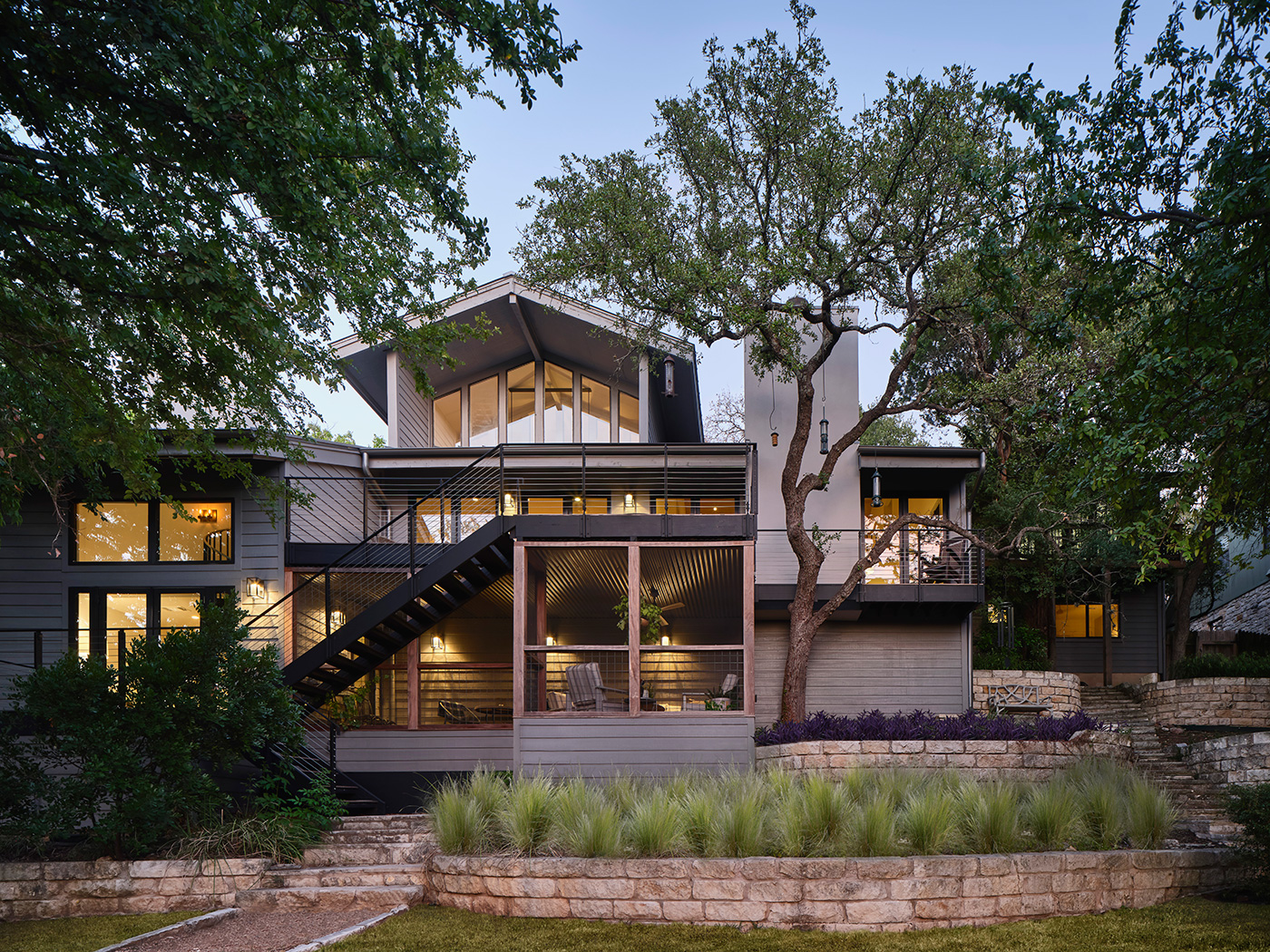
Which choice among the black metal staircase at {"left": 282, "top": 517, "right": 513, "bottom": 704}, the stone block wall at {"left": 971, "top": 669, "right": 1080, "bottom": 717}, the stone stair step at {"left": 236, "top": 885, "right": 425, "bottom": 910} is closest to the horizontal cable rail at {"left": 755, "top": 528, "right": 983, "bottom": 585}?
the stone block wall at {"left": 971, "top": 669, "right": 1080, "bottom": 717}

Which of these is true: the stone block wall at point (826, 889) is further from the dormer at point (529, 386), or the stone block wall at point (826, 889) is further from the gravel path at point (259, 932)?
the dormer at point (529, 386)

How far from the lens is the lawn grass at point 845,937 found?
6656 millimetres

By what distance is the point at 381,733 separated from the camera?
1441 cm

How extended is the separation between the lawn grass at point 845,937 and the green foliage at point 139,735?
2.87m

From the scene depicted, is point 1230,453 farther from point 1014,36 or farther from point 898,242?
point 1014,36

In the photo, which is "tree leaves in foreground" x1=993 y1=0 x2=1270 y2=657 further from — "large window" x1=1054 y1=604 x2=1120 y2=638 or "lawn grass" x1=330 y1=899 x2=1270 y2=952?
"large window" x1=1054 y1=604 x2=1120 y2=638

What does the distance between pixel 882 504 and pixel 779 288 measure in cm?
621

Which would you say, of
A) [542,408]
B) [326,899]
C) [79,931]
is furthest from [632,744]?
[542,408]

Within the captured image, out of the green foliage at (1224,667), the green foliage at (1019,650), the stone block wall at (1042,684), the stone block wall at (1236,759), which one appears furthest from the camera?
the green foliage at (1019,650)

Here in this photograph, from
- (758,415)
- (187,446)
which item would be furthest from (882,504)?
(187,446)

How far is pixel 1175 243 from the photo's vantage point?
8.55 meters

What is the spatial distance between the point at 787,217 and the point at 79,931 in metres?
13.2

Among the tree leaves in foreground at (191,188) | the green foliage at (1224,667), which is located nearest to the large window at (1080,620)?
the green foliage at (1224,667)

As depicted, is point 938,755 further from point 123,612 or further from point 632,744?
point 123,612
